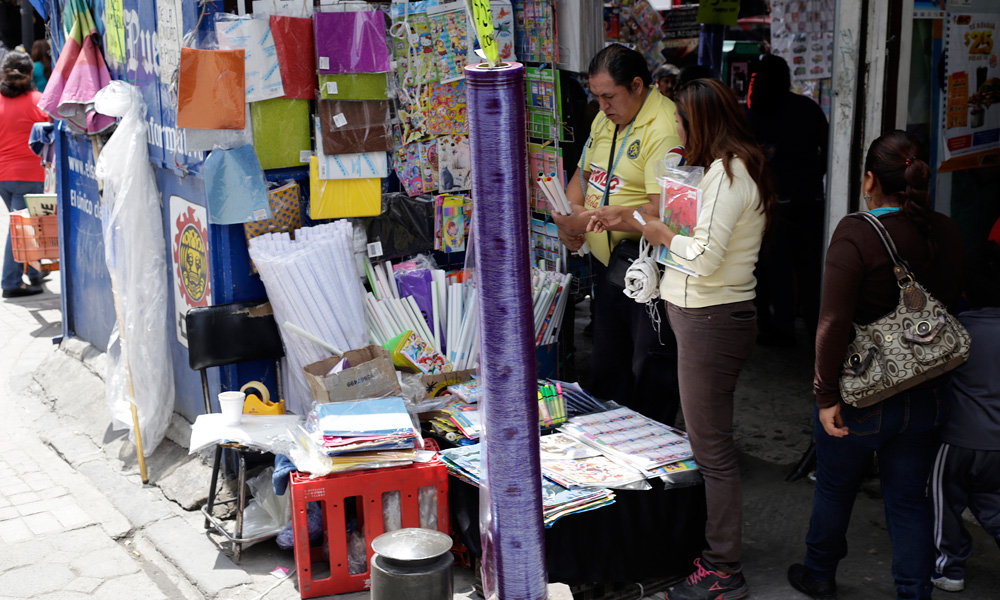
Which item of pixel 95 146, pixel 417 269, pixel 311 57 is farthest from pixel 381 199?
pixel 95 146

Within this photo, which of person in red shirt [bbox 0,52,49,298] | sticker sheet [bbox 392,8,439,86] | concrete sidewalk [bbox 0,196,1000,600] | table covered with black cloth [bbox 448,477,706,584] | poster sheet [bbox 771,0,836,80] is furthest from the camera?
person in red shirt [bbox 0,52,49,298]

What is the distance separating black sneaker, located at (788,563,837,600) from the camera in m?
3.68

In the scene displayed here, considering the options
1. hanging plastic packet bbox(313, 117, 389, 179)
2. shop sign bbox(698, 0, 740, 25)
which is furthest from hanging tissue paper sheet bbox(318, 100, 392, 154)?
shop sign bbox(698, 0, 740, 25)

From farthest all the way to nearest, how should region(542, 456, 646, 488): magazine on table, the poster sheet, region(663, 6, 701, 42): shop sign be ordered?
region(663, 6, 701, 42): shop sign, the poster sheet, region(542, 456, 646, 488): magazine on table

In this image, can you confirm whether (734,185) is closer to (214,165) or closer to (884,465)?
(884,465)

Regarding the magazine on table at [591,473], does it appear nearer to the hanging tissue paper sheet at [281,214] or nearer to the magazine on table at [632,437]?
the magazine on table at [632,437]

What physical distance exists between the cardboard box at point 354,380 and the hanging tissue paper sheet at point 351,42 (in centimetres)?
142

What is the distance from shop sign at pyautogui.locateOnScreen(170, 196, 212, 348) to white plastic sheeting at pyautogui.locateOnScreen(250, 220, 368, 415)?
1.24 ft

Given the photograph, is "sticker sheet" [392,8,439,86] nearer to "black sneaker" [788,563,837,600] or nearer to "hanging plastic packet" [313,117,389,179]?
"hanging plastic packet" [313,117,389,179]

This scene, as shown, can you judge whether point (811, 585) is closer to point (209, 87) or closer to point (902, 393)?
point (902, 393)

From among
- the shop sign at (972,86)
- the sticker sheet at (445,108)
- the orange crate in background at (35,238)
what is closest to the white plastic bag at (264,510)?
the sticker sheet at (445,108)

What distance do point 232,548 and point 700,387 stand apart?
87.9 inches

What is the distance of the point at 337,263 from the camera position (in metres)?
4.79

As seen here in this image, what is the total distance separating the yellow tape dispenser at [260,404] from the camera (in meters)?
4.58
